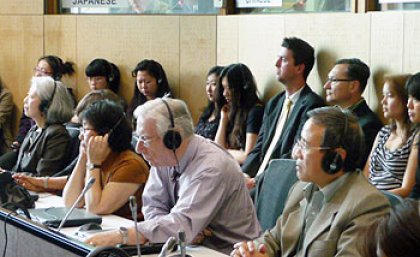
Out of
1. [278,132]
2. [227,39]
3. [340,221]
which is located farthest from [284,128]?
[340,221]

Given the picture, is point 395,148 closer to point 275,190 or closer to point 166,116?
point 275,190

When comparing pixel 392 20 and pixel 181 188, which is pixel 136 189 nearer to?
pixel 181 188

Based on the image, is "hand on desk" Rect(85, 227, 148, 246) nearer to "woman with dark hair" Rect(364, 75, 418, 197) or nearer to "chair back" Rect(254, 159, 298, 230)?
"chair back" Rect(254, 159, 298, 230)

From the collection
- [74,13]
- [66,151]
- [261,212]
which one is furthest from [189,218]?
[74,13]

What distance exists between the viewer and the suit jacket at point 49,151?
17.5 feet

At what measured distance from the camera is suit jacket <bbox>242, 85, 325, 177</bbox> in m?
5.53

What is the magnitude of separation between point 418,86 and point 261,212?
4.26 ft

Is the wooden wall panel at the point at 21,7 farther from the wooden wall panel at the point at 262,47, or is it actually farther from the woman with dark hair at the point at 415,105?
the woman with dark hair at the point at 415,105

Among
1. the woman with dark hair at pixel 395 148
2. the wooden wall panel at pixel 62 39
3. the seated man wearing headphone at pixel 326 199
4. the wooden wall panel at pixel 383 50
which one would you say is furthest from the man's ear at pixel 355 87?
the wooden wall panel at pixel 62 39

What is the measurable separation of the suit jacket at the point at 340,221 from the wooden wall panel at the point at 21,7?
5.69 metres

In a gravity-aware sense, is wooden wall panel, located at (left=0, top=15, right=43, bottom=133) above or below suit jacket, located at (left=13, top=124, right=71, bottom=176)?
above

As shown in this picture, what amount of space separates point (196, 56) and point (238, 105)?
0.95m

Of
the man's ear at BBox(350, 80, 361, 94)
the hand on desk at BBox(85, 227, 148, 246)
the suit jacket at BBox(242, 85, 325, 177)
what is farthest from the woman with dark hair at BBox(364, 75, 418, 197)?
the hand on desk at BBox(85, 227, 148, 246)

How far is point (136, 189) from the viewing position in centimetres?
418
